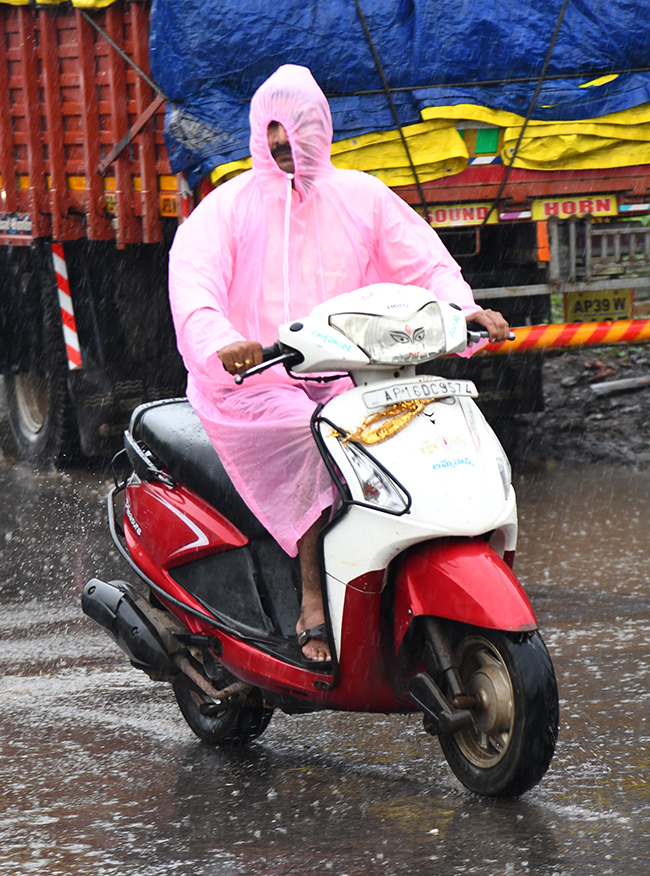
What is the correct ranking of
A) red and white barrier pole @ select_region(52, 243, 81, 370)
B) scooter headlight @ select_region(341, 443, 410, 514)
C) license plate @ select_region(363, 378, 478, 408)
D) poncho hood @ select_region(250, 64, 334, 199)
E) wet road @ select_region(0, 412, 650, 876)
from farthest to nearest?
red and white barrier pole @ select_region(52, 243, 81, 370) < poncho hood @ select_region(250, 64, 334, 199) < license plate @ select_region(363, 378, 478, 408) < scooter headlight @ select_region(341, 443, 410, 514) < wet road @ select_region(0, 412, 650, 876)

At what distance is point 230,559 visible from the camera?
4.06 metres

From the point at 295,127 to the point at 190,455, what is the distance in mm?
1047

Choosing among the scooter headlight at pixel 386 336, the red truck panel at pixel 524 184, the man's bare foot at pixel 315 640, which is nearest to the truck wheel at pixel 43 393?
the red truck panel at pixel 524 184

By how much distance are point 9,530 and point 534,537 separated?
9.31 feet

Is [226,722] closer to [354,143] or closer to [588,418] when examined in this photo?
[354,143]

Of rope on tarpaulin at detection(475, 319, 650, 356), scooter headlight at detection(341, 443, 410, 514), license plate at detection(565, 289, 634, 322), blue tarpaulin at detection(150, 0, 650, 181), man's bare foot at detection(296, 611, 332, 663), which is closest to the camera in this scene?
scooter headlight at detection(341, 443, 410, 514)

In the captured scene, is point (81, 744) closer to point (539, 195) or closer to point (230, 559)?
point (230, 559)

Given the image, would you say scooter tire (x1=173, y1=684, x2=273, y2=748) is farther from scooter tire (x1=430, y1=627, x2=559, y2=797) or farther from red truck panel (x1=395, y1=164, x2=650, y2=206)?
red truck panel (x1=395, y1=164, x2=650, y2=206)

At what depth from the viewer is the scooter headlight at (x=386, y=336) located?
3.44 m

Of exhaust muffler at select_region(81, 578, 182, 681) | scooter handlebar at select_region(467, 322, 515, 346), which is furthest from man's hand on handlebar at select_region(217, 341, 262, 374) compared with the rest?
exhaust muffler at select_region(81, 578, 182, 681)

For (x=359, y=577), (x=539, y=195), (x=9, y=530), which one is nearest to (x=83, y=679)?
(x=359, y=577)

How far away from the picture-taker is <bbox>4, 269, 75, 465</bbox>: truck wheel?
30.2ft

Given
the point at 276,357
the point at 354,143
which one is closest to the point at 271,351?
the point at 276,357

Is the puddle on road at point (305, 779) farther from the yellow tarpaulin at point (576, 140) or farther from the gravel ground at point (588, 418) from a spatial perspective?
the yellow tarpaulin at point (576, 140)
